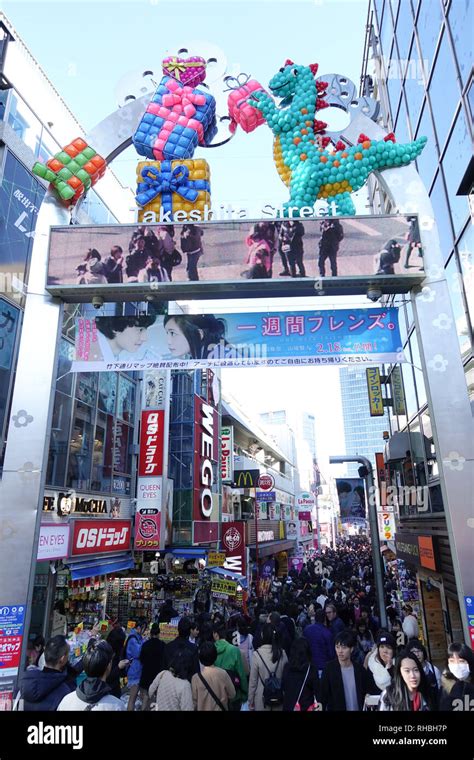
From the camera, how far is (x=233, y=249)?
779 centimetres

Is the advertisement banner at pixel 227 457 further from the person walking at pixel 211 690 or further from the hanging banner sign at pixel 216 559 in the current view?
the person walking at pixel 211 690

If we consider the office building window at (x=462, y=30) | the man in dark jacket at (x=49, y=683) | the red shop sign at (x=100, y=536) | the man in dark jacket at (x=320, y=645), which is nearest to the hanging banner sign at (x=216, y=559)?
the red shop sign at (x=100, y=536)

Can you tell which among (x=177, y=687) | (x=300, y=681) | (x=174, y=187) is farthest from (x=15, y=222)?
(x=300, y=681)

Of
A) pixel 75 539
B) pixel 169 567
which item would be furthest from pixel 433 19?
pixel 169 567

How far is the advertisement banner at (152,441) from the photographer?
66.9 ft

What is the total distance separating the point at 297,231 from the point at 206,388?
1932cm

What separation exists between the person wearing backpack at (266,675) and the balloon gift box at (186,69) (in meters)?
9.28

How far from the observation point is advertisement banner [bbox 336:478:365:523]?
17263mm

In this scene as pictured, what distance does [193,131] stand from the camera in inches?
346

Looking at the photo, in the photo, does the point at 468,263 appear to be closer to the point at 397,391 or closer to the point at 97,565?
the point at 397,391

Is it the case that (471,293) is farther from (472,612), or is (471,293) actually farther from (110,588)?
(110,588)

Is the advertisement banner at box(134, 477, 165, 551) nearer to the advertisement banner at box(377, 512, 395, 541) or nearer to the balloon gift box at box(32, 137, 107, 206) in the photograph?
the advertisement banner at box(377, 512, 395, 541)
